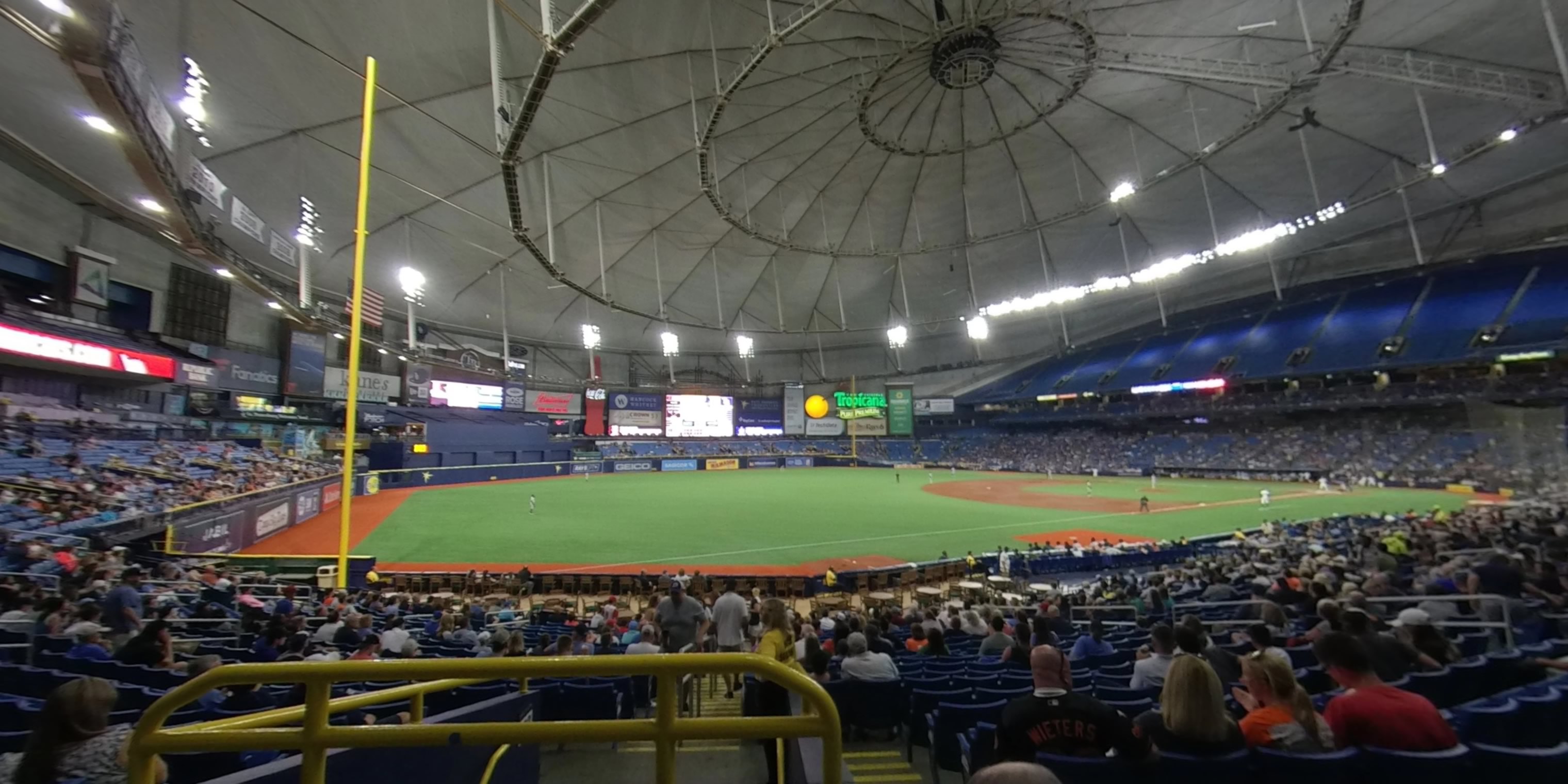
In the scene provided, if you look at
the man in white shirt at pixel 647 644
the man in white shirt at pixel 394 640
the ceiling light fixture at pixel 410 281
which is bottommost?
the man in white shirt at pixel 647 644

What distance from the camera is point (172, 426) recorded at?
108ft

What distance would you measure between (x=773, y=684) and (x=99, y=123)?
87.1ft

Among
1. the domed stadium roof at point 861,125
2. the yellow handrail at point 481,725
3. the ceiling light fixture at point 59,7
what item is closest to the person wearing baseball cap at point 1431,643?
the yellow handrail at point 481,725

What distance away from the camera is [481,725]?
1840 millimetres

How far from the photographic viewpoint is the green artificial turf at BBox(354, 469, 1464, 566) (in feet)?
74.7

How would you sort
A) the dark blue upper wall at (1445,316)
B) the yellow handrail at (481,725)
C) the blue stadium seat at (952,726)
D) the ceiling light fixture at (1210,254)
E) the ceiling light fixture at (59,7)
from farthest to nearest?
the dark blue upper wall at (1445,316), the ceiling light fixture at (1210,254), the ceiling light fixture at (59,7), the blue stadium seat at (952,726), the yellow handrail at (481,725)

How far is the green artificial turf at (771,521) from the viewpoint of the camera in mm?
22781

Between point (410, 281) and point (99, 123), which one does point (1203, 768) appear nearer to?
point (99, 123)

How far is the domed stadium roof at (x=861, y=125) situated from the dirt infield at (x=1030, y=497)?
16.4 m

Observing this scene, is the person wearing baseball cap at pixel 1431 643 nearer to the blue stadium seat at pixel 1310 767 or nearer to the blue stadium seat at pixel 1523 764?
the blue stadium seat at pixel 1523 764

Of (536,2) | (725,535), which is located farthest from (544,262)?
(725,535)

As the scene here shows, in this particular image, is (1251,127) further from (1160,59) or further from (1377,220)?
(1377,220)

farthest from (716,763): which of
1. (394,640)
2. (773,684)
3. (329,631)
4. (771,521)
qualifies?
(771,521)

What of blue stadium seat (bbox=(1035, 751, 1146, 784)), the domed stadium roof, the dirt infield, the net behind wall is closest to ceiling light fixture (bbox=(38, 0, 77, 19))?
the domed stadium roof
